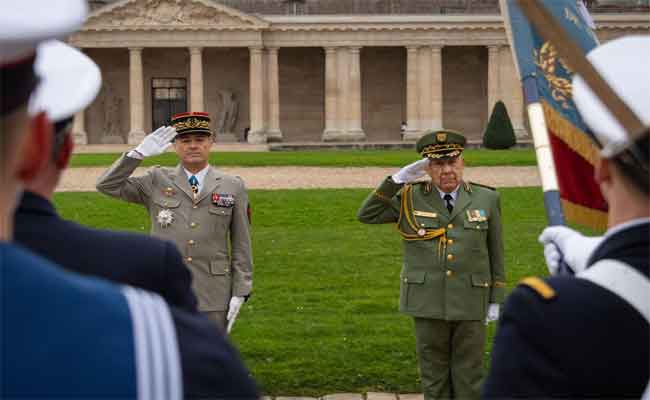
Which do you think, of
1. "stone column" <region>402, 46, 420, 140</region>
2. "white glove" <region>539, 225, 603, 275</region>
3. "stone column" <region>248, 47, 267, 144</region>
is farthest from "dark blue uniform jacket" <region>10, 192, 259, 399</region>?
"stone column" <region>402, 46, 420, 140</region>

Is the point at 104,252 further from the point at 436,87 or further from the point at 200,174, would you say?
the point at 436,87

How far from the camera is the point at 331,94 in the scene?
169 feet

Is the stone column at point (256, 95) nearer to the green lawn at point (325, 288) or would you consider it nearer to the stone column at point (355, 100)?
the stone column at point (355, 100)

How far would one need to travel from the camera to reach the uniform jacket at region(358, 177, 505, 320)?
6.28m

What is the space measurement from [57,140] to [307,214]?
16995mm

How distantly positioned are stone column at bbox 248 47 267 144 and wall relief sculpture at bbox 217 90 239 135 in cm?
172

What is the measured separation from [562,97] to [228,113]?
49.8m

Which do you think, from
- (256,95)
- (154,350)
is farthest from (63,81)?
(256,95)

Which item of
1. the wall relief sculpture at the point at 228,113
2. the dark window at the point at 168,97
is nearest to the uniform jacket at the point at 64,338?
the wall relief sculpture at the point at 228,113

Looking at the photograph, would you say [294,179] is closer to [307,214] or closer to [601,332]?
[307,214]

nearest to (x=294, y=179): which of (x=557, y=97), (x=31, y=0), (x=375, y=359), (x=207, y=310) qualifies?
(x=375, y=359)

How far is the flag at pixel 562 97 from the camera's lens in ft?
10.4

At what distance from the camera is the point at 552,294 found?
77.1 inches

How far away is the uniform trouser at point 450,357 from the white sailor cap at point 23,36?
5008 millimetres
